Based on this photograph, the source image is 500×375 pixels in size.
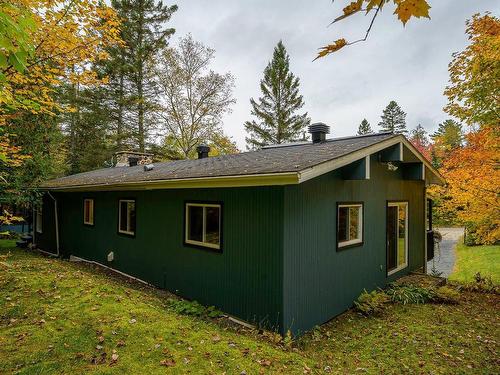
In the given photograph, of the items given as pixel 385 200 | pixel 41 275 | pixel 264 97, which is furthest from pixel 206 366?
pixel 264 97

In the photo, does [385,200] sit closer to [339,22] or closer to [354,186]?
[354,186]

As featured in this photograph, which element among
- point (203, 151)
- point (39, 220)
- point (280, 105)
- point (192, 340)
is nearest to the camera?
point (192, 340)

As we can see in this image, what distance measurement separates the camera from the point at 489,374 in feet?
12.7

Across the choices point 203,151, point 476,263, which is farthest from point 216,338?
point 476,263

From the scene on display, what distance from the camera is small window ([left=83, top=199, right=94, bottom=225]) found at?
10.1 metres

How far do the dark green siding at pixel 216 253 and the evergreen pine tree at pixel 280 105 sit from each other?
57.3ft

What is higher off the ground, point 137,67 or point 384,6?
point 137,67

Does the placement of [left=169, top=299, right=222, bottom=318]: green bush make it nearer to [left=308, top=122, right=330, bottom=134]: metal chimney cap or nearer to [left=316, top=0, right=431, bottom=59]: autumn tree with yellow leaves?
[left=308, top=122, right=330, bottom=134]: metal chimney cap

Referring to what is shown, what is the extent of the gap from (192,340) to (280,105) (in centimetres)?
2270

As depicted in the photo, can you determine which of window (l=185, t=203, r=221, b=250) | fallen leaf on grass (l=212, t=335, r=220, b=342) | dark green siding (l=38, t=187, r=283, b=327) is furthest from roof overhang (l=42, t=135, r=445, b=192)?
fallen leaf on grass (l=212, t=335, r=220, b=342)

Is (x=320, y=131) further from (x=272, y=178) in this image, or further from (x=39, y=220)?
(x=39, y=220)

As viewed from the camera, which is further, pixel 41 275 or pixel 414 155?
pixel 414 155

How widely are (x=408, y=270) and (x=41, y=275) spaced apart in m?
9.09

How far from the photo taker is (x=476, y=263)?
13219 millimetres
